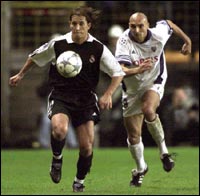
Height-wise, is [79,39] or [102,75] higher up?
[79,39]

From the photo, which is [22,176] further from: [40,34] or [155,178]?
[40,34]

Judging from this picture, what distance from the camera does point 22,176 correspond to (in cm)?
2214

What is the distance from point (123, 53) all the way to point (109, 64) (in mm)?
1515

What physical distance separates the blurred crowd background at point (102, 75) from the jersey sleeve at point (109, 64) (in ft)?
35.7

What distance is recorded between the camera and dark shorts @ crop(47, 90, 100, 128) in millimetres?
16281

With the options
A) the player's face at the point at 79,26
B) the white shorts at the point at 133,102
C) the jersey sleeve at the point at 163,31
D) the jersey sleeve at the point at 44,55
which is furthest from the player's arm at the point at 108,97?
the white shorts at the point at 133,102

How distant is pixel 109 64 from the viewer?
16.1 meters

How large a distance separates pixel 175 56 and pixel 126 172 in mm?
8375

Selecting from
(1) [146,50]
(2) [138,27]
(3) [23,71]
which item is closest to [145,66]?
(2) [138,27]

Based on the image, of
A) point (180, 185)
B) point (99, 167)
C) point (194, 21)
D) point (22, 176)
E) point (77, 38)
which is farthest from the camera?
point (194, 21)

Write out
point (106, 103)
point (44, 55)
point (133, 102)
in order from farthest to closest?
point (133, 102) → point (44, 55) → point (106, 103)

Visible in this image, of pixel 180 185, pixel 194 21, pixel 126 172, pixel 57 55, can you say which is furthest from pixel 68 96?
pixel 194 21

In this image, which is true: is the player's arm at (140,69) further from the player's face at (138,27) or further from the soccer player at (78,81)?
the player's face at (138,27)

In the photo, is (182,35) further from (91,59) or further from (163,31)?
(91,59)
